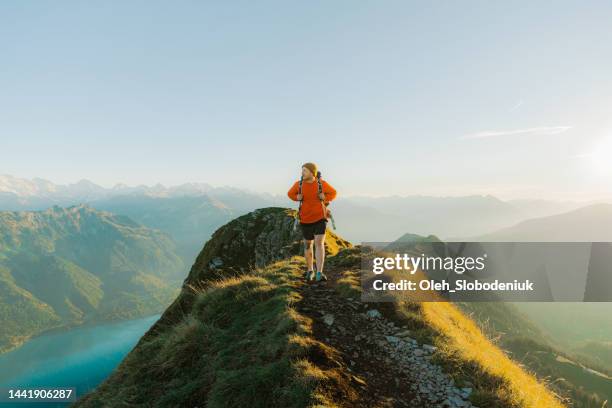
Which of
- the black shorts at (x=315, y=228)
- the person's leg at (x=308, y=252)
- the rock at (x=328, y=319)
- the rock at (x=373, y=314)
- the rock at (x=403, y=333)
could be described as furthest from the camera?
the person's leg at (x=308, y=252)

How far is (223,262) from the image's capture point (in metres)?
26.4

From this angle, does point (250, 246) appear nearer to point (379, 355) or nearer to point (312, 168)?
point (312, 168)

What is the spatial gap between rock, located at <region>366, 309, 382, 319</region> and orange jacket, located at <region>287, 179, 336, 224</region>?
415cm

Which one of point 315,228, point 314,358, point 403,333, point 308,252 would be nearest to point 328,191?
point 315,228

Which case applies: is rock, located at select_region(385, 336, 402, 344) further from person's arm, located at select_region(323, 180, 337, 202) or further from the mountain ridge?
person's arm, located at select_region(323, 180, 337, 202)

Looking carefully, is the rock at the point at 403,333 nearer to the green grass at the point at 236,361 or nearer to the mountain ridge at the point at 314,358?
the mountain ridge at the point at 314,358

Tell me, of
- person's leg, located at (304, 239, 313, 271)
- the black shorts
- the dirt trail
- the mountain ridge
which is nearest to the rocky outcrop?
person's leg, located at (304, 239, 313, 271)

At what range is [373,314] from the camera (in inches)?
416

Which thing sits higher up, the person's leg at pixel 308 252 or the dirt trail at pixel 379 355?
the person's leg at pixel 308 252

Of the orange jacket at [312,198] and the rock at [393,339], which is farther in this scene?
the orange jacket at [312,198]

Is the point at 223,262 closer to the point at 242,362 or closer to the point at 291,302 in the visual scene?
the point at 291,302

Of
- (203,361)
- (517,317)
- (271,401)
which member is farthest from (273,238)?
(517,317)

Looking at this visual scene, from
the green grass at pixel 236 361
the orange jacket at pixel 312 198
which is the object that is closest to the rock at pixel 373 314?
the green grass at pixel 236 361

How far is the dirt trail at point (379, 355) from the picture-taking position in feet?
23.0
